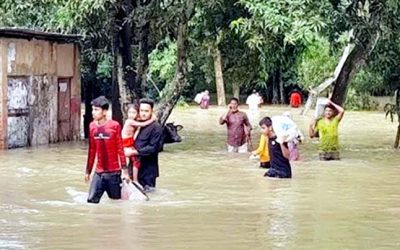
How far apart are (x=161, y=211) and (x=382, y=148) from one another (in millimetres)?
12613

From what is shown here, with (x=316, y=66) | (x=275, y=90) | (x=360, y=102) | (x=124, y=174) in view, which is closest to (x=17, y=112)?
(x=124, y=174)

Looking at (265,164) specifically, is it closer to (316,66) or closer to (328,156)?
(328,156)

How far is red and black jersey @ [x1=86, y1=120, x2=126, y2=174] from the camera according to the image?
39.2 ft

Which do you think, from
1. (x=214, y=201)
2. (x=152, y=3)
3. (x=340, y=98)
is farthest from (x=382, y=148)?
(x=214, y=201)

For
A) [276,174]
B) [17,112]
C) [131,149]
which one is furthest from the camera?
[17,112]

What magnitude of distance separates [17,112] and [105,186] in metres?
11.5

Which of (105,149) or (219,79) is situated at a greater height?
(219,79)

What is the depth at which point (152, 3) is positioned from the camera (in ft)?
65.6

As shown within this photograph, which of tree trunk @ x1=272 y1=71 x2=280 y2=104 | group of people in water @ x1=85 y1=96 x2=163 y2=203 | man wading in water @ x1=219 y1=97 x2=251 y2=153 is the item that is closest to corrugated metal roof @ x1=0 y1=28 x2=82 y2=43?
man wading in water @ x1=219 y1=97 x2=251 y2=153

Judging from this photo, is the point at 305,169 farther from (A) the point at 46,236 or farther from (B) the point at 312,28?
(A) the point at 46,236

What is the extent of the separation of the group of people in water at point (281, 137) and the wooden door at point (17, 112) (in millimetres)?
5442

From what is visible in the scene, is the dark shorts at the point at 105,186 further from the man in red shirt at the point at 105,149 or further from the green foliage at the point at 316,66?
the green foliage at the point at 316,66

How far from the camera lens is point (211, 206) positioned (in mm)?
12953

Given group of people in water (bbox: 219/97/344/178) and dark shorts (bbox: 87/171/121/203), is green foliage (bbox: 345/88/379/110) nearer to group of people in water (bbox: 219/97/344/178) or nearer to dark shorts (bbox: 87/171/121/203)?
group of people in water (bbox: 219/97/344/178)
